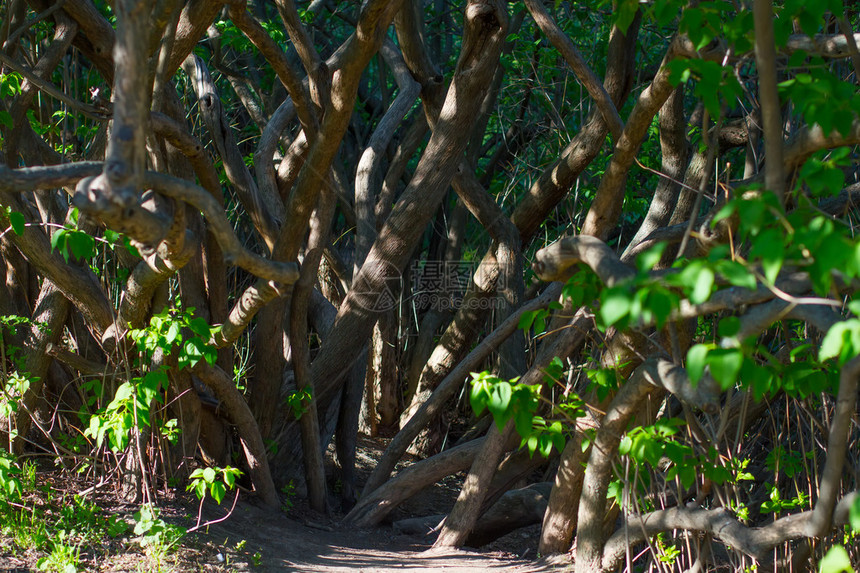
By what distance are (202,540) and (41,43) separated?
3.09 m

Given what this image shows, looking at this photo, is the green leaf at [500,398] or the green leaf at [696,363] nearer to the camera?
the green leaf at [696,363]

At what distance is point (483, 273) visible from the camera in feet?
19.9

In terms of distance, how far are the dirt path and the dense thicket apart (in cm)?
24

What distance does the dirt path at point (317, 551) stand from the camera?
3.55 m

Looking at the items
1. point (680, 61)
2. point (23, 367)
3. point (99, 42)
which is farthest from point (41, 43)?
point (680, 61)

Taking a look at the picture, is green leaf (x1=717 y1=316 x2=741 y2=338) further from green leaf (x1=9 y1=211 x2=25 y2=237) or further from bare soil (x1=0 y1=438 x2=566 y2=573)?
green leaf (x1=9 y1=211 x2=25 y2=237)

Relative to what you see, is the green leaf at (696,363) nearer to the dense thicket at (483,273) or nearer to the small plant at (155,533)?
the dense thicket at (483,273)

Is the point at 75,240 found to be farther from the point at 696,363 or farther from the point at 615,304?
the point at 696,363

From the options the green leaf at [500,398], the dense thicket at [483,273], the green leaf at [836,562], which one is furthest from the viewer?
the green leaf at [500,398]

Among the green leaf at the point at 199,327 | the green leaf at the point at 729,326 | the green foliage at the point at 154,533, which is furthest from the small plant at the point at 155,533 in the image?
the green leaf at the point at 729,326

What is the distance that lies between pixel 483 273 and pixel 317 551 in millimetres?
2776

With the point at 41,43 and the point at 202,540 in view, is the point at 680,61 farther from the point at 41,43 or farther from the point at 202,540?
the point at 41,43

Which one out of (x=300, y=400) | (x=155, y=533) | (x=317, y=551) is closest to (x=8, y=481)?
(x=155, y=533)

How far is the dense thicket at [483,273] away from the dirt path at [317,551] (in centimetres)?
24
